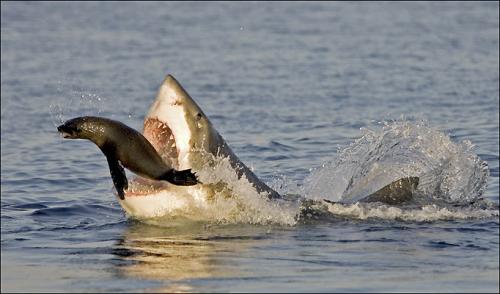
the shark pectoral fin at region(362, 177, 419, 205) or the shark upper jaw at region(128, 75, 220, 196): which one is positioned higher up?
the shark upper jaw at region(128, 75, 220, 196)

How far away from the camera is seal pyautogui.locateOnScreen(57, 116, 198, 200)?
407 inches

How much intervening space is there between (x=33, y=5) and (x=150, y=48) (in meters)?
10.2

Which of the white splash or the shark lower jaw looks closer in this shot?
the shark lower jaw

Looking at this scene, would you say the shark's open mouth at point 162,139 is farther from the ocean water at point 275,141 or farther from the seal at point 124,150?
the ocean water at point 275,141

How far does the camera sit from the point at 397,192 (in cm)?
1220

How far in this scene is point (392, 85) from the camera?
73.3 ft

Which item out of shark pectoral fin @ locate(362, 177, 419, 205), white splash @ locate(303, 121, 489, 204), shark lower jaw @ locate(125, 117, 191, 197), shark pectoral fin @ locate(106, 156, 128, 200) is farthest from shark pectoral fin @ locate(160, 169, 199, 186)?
white splash @ locate(303, 121, 489, 204)

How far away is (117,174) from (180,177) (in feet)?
1.58

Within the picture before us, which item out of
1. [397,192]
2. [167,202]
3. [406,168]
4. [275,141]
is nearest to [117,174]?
[167,202]

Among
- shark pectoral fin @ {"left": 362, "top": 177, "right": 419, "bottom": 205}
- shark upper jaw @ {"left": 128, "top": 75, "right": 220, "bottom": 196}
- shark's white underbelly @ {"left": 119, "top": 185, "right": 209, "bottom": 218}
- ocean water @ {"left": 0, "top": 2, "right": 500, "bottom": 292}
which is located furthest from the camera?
shark pectoral fin @ {"left": 362, "top": 177, "right": 419, "bottom": 205}

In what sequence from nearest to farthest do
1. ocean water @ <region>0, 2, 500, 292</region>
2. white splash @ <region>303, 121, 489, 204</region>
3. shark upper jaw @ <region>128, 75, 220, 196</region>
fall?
1. ocean water @ <region>0, 2, 500, 292</region>
2. shark upper jaw @ <region>128, 75, 220, 196</region>
3. white splash @ <region>303, 121, 489, 204</region>

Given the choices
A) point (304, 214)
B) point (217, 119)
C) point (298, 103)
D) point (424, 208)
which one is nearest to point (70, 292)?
point (304, 214)

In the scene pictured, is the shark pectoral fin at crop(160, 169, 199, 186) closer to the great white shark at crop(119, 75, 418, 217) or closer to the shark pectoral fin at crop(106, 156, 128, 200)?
the great white shark at crop(119, 75, 418, 217)

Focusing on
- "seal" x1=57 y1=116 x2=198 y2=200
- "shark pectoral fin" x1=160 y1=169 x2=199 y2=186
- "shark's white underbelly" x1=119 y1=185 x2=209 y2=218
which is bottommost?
"shark's white underbelly" x1=119 y1=185 x2=209 y2=218
